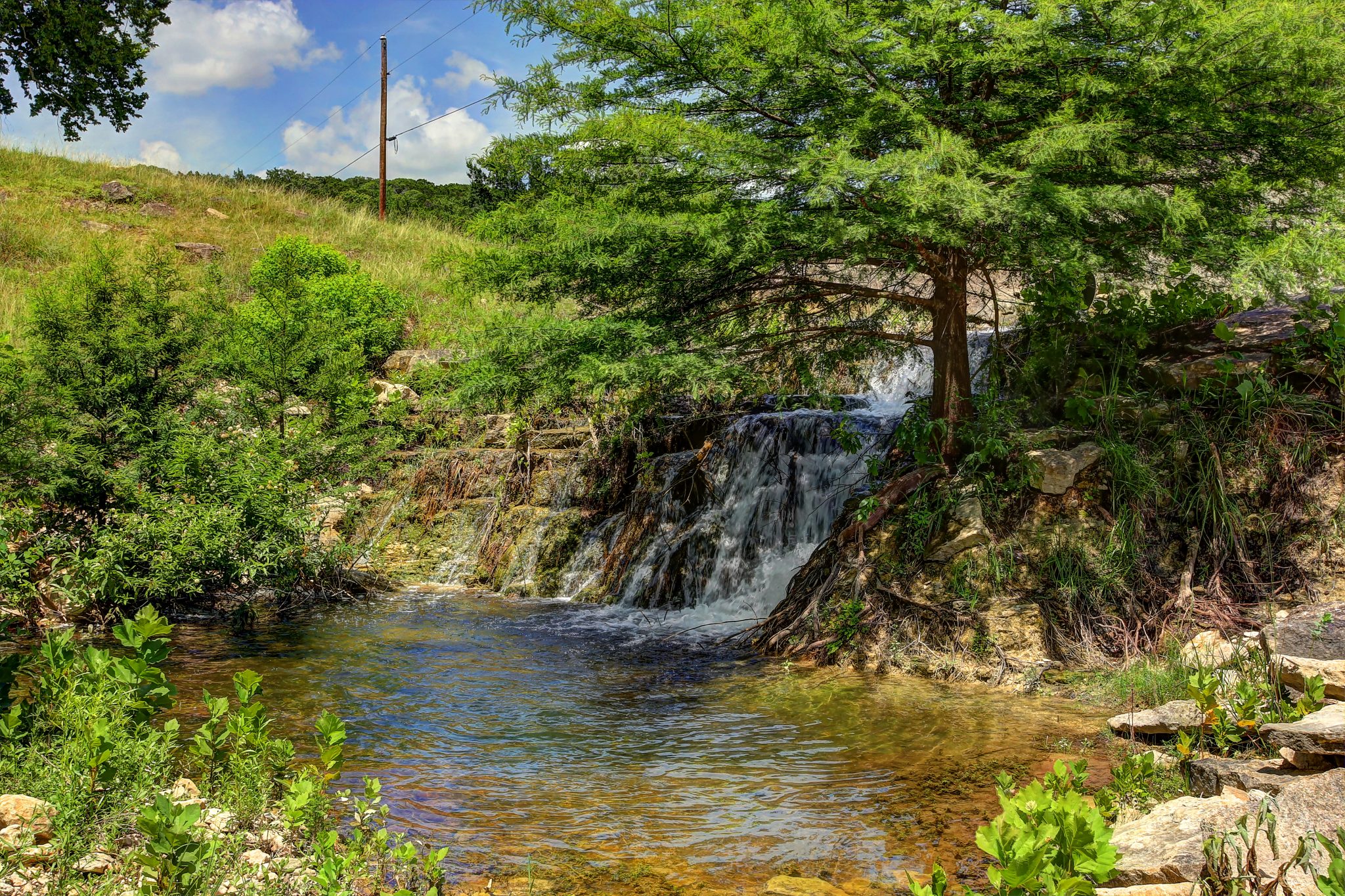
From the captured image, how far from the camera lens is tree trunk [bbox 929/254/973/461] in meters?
7.83

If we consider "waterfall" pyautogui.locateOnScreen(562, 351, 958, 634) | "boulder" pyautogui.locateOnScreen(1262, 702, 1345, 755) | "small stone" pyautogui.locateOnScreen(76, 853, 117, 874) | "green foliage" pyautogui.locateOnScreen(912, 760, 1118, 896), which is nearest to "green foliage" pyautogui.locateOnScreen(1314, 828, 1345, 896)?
"green foliage" pyautogui.locateOnScreen(912, 760, 1118, 896)

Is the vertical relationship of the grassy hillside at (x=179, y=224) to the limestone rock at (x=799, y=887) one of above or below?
above

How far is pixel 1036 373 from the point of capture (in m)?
8.52

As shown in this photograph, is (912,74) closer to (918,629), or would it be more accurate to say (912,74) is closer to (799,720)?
(918,629)

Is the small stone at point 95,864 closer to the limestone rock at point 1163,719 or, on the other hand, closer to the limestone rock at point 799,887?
the limestone rock at point 799,887

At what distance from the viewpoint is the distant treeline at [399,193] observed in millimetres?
31853

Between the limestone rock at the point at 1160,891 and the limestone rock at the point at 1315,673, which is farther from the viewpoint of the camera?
the limestone rock at the point at 1315,673

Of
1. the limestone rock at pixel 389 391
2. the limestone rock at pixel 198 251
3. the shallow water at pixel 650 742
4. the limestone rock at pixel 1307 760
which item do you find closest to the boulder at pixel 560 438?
the limestone rock at pixel 389 391

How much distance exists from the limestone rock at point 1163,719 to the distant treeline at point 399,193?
2578cm

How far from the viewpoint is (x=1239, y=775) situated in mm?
3729

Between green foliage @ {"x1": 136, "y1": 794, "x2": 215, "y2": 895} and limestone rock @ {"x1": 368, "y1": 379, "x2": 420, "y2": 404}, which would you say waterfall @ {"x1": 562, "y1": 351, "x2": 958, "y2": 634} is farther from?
green foliage @ {"x1": 136, "y1": 794, "x2": 215, "y2": 895}

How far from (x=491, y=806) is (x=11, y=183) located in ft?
86.9

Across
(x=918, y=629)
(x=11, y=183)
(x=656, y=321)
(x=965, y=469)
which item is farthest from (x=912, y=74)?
(x=11, y=183)

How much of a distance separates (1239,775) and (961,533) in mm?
3575
